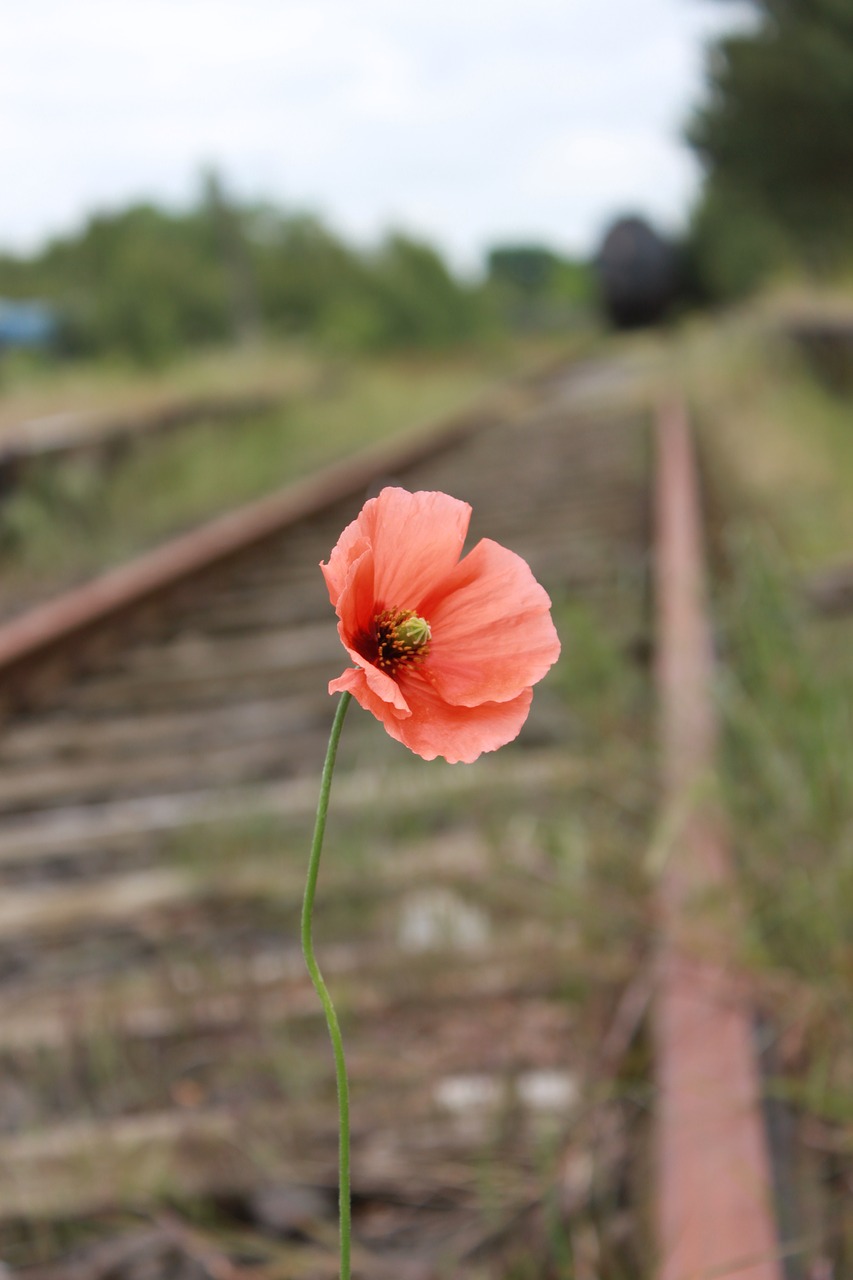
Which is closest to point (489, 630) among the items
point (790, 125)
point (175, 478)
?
point (175, 478)

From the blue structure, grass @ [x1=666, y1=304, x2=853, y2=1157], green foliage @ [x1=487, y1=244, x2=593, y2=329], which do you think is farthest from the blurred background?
green foliage @ [x1=487, y1=244, x2=593, y2=329]

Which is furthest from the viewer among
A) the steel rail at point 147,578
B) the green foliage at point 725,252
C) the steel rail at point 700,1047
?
the green foliage at point 725,252

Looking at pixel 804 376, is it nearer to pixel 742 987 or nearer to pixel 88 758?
pixel 88 758

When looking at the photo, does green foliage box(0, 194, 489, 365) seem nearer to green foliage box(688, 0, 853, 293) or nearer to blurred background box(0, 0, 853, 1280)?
green foliage box(688, 0, 853, 293)

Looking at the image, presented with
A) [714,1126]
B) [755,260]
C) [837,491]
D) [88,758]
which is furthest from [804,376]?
[755,260]

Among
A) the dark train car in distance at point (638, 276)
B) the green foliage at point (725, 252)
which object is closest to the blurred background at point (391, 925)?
the green foliage at point (725, 252)

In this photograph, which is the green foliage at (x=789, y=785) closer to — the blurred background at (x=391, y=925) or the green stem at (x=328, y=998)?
the blurred background at (x=391, y=925)
